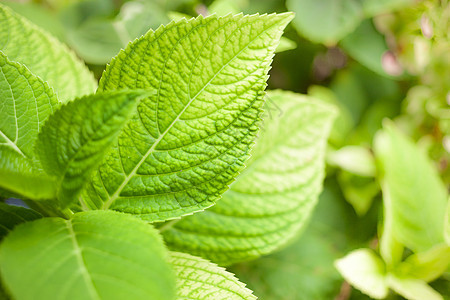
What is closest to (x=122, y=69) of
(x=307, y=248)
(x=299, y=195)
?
(x=299, y=195)

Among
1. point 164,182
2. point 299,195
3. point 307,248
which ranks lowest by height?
point 307,248

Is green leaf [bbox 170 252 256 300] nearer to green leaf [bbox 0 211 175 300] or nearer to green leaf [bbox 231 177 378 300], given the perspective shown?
green leaf [bbox 0 211 175 300]

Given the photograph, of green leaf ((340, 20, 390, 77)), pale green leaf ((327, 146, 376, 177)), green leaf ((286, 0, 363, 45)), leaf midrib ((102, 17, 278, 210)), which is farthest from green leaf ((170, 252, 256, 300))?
green leaf ((340, 20, 390, 77))

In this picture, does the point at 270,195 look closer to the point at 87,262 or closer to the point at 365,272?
the point at 365,272

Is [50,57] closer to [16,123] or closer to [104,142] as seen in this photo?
[16,123]

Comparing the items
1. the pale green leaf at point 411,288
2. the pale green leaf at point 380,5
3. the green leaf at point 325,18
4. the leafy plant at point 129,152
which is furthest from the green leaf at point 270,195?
the pale green leaf at point 380,5

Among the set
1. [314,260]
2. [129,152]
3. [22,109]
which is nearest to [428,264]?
[314,260]

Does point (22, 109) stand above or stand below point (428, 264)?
above
